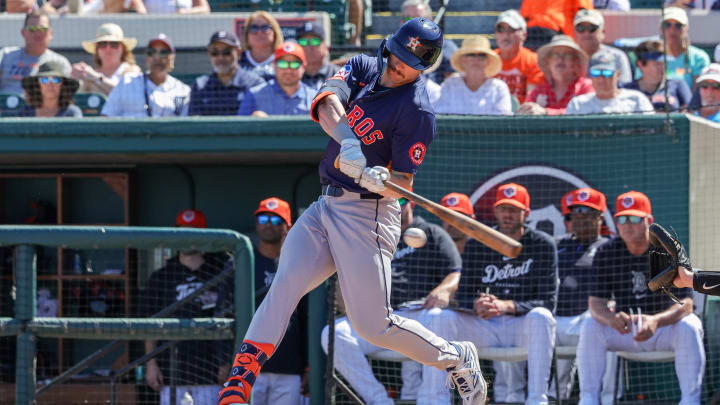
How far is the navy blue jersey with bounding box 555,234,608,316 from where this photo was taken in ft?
22.8

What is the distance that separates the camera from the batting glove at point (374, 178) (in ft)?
14.2

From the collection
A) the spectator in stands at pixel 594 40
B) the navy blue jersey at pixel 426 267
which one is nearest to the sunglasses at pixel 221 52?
the navy blue jersey at pixel 426 267

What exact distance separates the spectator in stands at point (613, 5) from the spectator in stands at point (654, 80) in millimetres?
1498

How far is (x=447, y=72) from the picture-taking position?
29.0ft

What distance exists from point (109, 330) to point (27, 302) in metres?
0.47

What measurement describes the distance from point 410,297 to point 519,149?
1.37 metres

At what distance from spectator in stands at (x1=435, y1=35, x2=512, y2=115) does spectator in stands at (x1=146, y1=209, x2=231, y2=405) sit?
A: 2.07 meters

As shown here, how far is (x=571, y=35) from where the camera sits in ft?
30.3

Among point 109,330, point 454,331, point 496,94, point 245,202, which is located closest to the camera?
point 109,330

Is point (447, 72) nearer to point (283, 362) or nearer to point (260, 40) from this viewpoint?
point (260, 40)

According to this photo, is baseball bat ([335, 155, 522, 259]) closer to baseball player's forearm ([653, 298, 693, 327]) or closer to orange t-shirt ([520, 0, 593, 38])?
baseball player's forearm ([653, 298, 693, 327])

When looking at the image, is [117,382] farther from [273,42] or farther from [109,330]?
[273,42]

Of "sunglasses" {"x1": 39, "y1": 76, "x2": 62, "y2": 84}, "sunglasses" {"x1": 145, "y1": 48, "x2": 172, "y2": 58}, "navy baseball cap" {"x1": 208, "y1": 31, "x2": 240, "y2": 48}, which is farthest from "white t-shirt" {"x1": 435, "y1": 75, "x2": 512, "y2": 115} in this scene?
"sunglasses" {"x1": 39, "y1": 76, "x2": 62, "y2": 84}

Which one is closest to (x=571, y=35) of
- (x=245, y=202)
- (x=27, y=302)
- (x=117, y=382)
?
(x=245, y=202)
